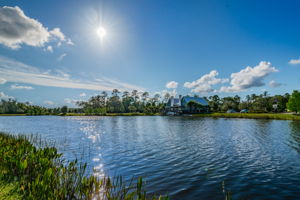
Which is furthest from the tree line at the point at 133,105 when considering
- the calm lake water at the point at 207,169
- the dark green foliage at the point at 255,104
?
the calm lake water at the point at 207,169

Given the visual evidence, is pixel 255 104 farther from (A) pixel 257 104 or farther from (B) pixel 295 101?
(B) pixel 295 101

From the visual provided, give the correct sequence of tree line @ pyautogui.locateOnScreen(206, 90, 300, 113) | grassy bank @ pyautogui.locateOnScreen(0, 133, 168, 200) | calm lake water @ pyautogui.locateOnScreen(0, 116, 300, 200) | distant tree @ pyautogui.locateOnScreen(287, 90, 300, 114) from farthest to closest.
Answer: tree line @ pyautogui.locateOnScreen(206, 90, 300, 113) → distant tree @ pyautogui.locateOnScreen(287, 90, 300, 114) → calm lake water @ pyautogui.locateOnScreen(0, 116, 300, 200) → grassy bank @ pyautogui.locateOnScreen(0, 133, 168, 200)

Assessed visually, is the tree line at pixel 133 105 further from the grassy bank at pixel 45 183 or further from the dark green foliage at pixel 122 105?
the grassy bank at pixel 45 183

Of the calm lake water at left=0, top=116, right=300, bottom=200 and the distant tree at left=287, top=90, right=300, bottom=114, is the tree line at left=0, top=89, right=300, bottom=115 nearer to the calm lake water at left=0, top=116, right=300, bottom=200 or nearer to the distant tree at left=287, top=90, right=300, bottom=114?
the distant tree at left=287, top=90, right=300, bottom=114

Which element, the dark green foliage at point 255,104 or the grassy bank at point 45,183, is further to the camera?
the dark green foliage at point 255,104

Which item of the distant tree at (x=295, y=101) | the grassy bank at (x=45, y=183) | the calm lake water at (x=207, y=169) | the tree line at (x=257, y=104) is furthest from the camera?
the tree line at (x=257, y=104)

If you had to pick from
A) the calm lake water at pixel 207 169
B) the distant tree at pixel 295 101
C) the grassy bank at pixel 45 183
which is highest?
the distant tree at pixel 295 101

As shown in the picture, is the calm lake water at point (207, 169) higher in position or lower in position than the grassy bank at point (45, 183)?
lower

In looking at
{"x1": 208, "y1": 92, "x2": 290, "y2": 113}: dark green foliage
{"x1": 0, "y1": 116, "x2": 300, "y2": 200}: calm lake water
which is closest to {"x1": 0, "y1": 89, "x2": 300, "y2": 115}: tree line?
{"x1": 208, "y1": 92, "x2": 290, "y2": 113}: dark green foliage

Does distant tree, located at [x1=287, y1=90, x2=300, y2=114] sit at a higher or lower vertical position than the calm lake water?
higher

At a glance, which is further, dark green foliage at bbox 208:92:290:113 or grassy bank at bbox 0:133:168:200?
dark green foliage at bbox 208:92:290:113

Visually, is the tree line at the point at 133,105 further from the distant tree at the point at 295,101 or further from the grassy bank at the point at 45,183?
the grassy bank at the point at 45,183

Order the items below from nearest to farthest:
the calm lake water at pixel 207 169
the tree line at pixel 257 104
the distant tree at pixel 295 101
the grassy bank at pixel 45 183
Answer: the grassy bank at pixel 45 183
the calm lake water at pixel 207 169
the distant tree at pixel 295 101
the tree line at pixel 257 104

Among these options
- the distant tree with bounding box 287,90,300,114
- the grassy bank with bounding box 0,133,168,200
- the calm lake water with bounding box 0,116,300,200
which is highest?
the distant tree with bounding box 287,90,300,114
